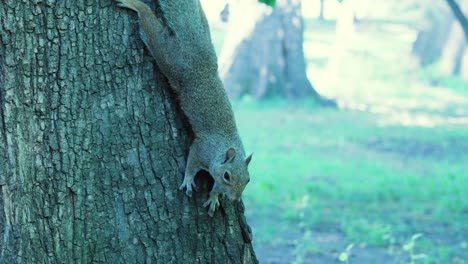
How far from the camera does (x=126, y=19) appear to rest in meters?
2.49

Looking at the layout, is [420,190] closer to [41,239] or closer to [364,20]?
[41,239]

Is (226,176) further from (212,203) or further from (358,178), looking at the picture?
(358,178)

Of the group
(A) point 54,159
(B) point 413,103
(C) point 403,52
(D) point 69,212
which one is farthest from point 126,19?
(C) point 403,52

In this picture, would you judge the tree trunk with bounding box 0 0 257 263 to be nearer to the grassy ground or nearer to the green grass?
the grassy ground

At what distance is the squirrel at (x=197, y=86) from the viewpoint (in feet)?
8.47

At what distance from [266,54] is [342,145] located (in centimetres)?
465

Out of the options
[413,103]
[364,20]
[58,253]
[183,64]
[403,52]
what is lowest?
[58,253]

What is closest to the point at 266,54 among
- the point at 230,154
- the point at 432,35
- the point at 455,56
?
the point at 455,56

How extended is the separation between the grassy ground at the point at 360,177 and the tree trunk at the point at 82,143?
1.57m

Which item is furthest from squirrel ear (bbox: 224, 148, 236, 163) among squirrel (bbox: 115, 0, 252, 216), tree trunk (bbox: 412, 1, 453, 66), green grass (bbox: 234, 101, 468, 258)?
tree trunk (bbox: 412, 1, 453, 66)

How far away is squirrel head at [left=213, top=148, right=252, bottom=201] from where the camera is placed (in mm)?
2770

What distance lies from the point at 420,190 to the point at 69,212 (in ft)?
16.6

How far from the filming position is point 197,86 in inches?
113

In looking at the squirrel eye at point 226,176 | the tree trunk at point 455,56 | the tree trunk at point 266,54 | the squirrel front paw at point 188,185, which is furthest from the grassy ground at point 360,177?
the tree trunk at point 455,56
